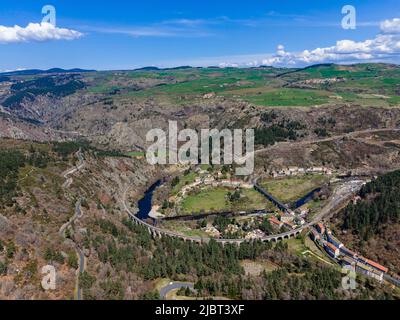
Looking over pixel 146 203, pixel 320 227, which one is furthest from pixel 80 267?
pixel 320 227

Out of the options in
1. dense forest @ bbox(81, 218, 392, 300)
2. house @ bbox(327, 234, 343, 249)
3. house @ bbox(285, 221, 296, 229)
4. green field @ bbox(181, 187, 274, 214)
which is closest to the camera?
→ dense forest @ bbox(81, 218, 392, 300)

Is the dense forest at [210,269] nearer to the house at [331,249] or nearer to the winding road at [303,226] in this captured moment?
the winding road at [303,226]

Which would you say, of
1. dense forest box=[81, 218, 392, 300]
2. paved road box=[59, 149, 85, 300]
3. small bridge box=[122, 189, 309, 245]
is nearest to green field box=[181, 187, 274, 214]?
small bridge box=[122, 189, 309, 245]

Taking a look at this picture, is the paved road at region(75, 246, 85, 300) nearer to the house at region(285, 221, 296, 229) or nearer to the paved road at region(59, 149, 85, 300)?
the paved road at region(59, 149, 85, 300)

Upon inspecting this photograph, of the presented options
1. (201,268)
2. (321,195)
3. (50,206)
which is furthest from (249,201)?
(50,206)

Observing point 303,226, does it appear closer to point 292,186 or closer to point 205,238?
point 205,238

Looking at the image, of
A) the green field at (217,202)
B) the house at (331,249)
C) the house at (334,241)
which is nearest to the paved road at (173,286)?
the house at (331,249)
